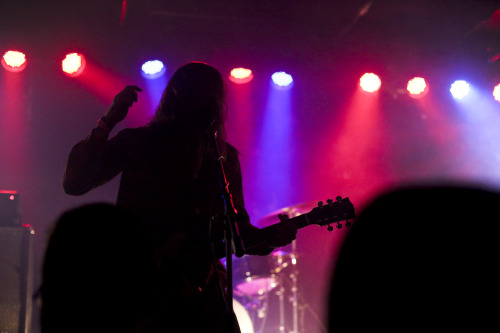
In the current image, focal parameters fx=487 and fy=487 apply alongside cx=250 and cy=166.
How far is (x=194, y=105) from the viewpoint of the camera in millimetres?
2385

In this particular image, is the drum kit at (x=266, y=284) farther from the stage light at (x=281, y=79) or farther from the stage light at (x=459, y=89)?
the stage light at (x=459, y=89)

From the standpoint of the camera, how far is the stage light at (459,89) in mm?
6281

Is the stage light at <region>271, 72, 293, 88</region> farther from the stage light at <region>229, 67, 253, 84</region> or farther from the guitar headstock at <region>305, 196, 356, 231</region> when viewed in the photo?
the guitar headstock at <region>305, 196, 356, 231</region>

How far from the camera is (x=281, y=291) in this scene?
5.55m

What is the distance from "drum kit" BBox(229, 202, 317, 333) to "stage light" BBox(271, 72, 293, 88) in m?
1.65

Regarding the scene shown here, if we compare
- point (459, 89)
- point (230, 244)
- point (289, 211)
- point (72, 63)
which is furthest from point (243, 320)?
point (459, 89)

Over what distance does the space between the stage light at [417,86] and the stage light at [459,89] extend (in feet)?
1.20

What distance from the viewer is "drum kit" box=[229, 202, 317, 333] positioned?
16.0ft

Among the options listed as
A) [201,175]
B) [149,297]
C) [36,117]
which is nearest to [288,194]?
[36,117]

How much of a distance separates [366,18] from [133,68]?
278 centimetres

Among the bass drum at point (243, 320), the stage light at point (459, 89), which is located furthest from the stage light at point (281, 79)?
the bass drum at point (243, 320)

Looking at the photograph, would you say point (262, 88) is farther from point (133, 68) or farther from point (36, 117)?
point (36, 117)

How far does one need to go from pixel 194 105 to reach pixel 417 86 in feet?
15.1

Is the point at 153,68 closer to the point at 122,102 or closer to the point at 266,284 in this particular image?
the point at 266,284
